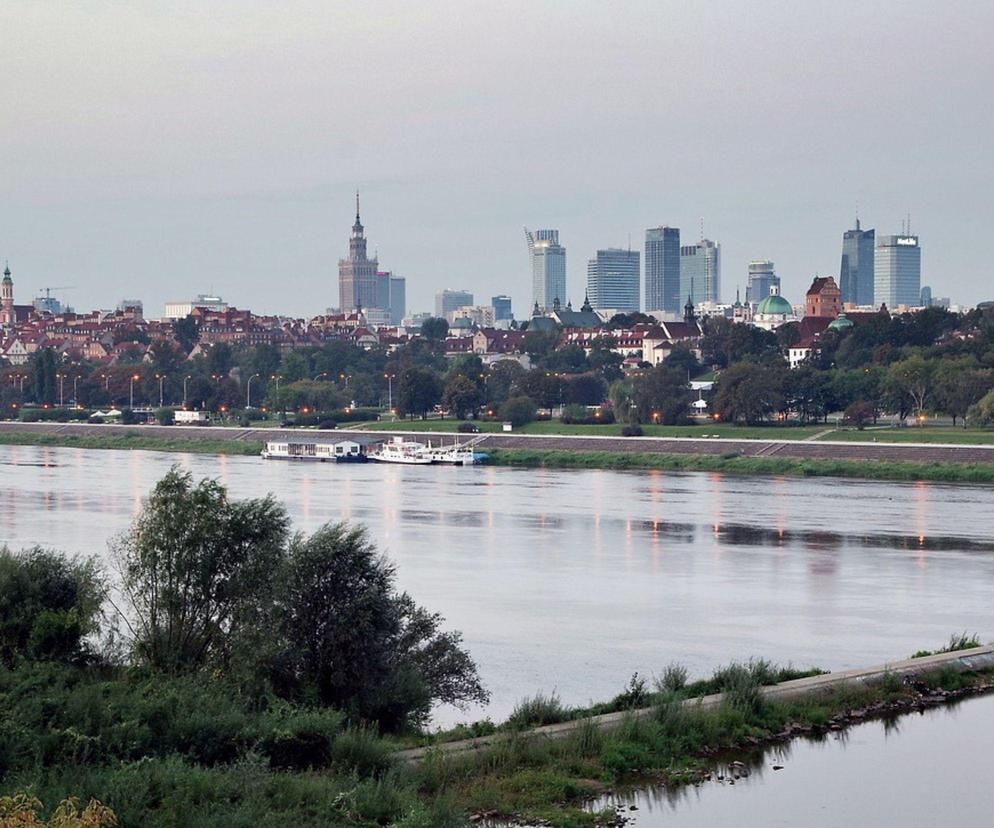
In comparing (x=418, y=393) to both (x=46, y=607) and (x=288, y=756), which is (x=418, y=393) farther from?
(x=288, y=756)

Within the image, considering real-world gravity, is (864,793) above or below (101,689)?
below

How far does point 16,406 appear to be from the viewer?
84875mm

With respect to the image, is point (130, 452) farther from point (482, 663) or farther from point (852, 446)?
point (482, 663)

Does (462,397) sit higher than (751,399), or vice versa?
(462,397)

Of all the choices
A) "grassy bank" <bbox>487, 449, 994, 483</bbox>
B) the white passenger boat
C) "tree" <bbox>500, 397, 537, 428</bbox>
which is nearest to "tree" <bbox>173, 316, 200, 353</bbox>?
A: "tree" <bbox>500, 397, 537, 428</bbox>

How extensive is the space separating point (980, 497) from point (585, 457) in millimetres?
16654

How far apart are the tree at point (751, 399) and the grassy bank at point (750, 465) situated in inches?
271

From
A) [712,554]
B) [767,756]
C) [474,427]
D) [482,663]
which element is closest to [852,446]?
[474,427]

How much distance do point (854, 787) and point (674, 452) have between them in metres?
41.8

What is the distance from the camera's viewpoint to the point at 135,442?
6594 centimetres

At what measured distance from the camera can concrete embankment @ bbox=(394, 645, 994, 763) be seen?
11.9 meters

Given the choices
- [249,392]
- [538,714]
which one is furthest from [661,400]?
[538,714]

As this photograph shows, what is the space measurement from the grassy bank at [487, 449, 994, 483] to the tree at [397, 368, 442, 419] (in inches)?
405

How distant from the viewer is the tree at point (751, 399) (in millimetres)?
59469
